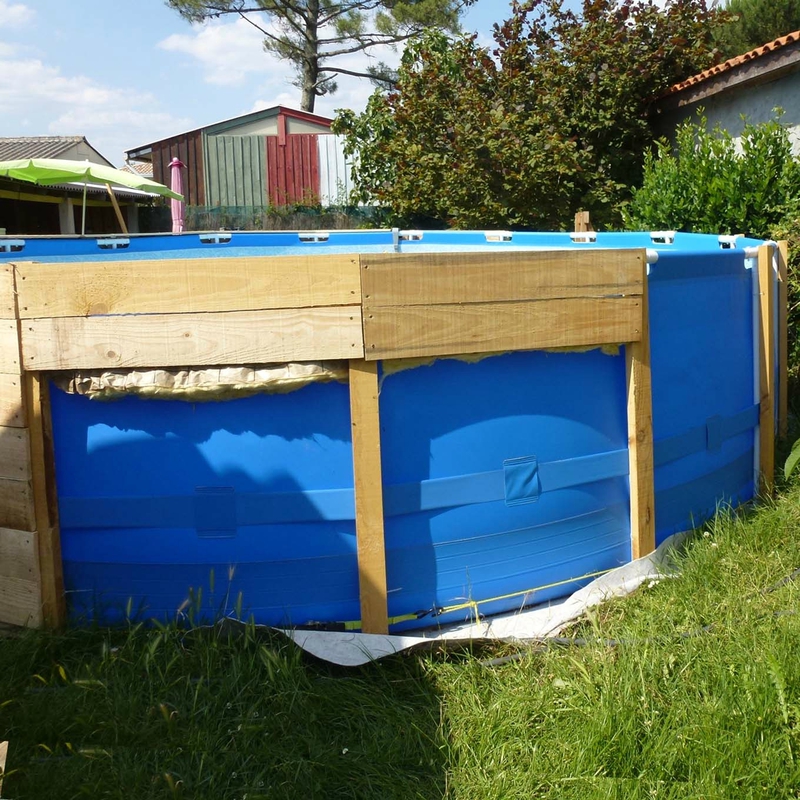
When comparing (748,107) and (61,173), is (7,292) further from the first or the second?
(61,173)

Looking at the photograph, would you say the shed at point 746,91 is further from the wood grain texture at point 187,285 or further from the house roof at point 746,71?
the wood grain texture at point 187,285


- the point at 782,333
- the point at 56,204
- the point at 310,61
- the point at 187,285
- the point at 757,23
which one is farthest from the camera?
the point at 310,61

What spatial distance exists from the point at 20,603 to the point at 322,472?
43.6 inches

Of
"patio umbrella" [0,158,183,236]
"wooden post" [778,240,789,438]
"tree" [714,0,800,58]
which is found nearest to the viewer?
"wooden post" [778,240,789,438]

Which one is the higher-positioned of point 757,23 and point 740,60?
point 757,23

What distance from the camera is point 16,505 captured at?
2918mm

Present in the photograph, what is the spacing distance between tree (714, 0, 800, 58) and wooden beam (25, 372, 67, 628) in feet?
41.6

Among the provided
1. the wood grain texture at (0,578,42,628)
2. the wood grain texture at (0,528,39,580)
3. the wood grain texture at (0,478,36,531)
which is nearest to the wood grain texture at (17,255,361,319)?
the wood grain texture at (0,478,36,531)

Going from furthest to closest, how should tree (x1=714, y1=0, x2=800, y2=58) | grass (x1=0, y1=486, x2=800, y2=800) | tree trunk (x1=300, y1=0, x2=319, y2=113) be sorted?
tree trunk (x1=300, y1=0, x2=319, y2=113)
tree (x1=714, y1=0, x2=800, y2=58)
grass (x1=0, y1=486, x2=800, y2=800)

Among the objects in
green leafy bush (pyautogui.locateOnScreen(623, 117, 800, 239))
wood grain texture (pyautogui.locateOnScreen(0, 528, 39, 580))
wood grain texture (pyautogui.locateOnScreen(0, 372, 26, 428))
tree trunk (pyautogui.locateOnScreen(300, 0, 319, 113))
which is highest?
tree trunk (pyautogui.locateOnScreen(300, 0, 319, 113))

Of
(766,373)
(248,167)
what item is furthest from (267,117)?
(766,373)

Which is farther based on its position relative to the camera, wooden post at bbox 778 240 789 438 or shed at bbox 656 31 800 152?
shed at bbox 656 31 800 152

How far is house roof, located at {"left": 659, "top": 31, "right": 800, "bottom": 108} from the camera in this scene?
7.88 meters

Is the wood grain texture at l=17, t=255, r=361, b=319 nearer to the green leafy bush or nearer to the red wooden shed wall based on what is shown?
the green leafy bush
